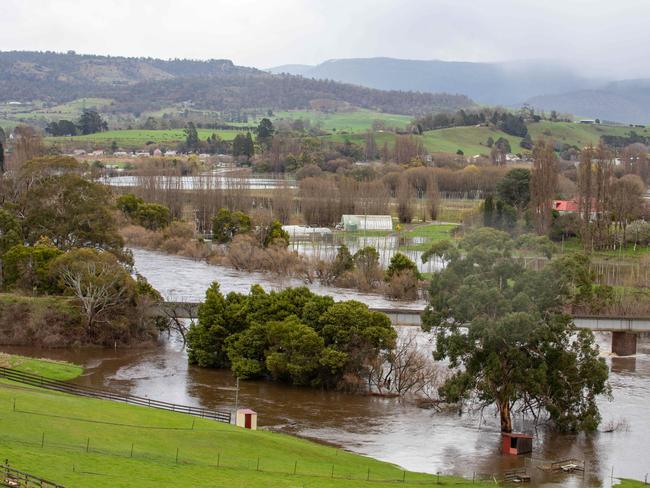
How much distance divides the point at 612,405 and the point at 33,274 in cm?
3800

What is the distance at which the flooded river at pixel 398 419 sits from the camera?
43.1 meters

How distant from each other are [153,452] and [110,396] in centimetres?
1175

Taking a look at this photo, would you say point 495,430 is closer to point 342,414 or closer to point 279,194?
point 342,414

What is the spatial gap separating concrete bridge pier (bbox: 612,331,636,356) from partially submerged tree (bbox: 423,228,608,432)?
55.1ft

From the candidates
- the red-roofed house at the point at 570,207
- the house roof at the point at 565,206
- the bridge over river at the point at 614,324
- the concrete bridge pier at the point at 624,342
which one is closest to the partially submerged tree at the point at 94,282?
the bridge over river at the point at 614,324

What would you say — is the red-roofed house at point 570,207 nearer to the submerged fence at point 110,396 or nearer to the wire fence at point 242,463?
the submerged fence at point 110,396

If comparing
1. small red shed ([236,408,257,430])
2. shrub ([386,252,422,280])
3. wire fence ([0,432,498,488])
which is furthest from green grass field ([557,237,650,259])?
wire fence ([0,432,498,488])

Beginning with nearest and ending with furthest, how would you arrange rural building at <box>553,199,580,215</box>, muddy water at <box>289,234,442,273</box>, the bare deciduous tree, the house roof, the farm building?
muddy water at <box>289,234,442,273</box> → the bare deciduous tree → rural building at <box>553,199,580,215</box> → the house roof → the farm building

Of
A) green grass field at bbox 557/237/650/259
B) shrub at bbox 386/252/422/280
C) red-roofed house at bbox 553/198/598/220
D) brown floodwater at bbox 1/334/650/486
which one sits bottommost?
brown floodwater at bbox 1/334/650/486

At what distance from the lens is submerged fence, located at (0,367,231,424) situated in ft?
154

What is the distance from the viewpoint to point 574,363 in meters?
47.5

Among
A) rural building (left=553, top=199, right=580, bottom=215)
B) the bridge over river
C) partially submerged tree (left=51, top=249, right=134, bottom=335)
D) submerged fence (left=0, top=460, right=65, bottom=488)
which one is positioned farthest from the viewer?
rural building (left=553, top=199, right=580, bottom=215)

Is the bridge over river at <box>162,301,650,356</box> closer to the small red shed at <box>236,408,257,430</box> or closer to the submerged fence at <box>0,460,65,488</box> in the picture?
the small red shed at <box>236,408,257,430</box>

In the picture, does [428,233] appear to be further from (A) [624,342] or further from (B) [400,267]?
(A) [624,342]
